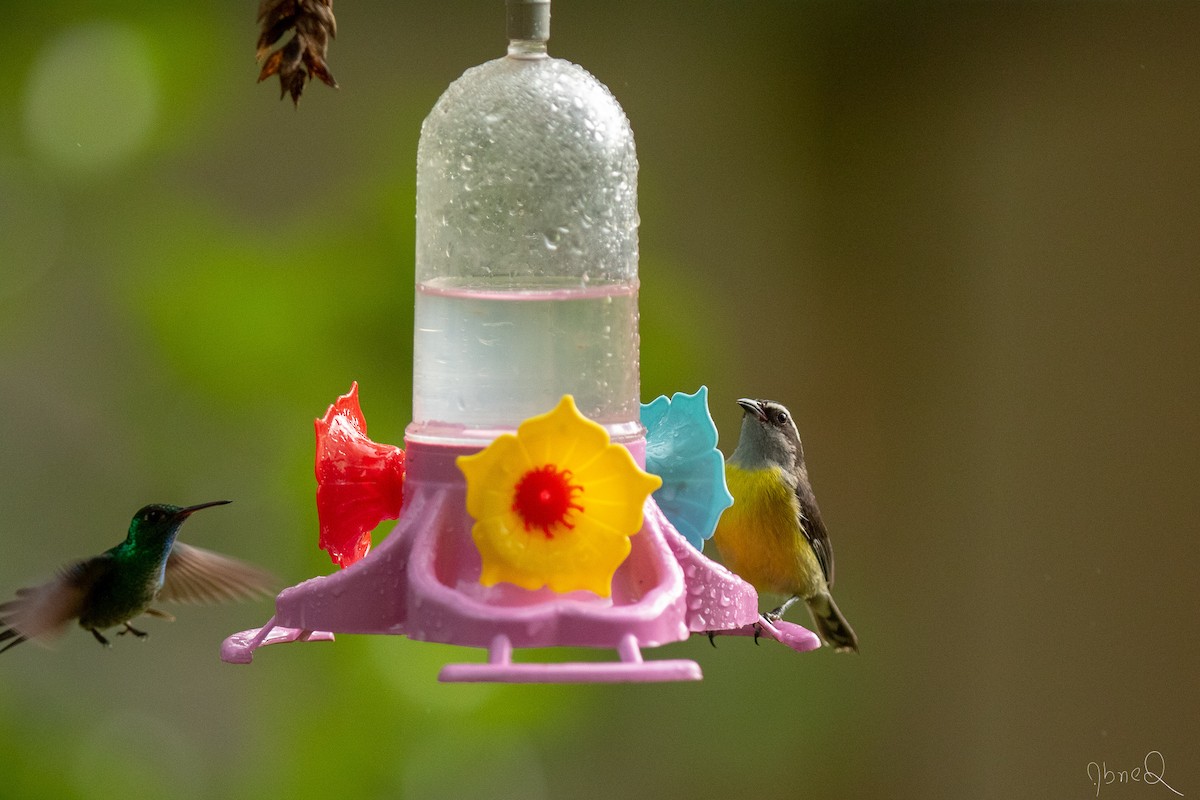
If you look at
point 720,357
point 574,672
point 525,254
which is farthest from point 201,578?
point 720,357

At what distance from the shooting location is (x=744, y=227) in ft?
16.1

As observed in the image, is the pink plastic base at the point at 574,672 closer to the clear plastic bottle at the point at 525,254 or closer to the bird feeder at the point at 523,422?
the bird feeder at the point at 523,422

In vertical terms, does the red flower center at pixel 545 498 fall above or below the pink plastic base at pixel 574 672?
above

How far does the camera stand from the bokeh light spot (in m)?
3.98

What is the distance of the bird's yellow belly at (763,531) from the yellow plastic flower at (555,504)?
1.29 m

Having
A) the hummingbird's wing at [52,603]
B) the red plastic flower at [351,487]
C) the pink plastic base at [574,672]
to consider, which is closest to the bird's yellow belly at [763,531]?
the red plastic flower at [351,487]

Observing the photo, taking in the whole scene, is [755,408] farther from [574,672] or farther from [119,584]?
[574,672]

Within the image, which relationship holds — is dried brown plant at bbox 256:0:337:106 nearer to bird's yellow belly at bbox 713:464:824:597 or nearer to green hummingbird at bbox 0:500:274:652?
green hummingbird at bbox 0:500:274:652

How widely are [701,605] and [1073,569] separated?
12.2ft

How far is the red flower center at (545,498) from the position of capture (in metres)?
1.58

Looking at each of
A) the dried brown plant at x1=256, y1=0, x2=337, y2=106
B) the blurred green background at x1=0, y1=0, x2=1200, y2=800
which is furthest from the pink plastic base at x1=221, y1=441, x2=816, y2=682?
the blurred green background at x1=0, y1=0, x2=1200, y2=800

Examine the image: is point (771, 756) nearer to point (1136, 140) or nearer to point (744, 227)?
point (744, 227)

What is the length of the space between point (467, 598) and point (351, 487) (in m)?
0.40

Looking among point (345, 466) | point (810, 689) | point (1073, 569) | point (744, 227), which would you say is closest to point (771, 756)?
point (810, 689)
